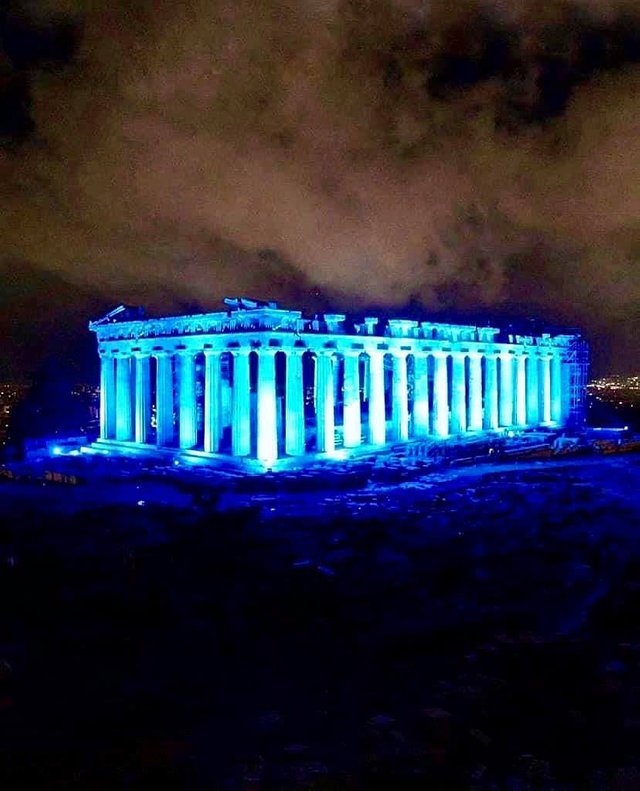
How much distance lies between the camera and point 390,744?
9.30 m

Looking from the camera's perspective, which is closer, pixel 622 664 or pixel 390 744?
pixel 390 744

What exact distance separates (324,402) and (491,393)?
1752 centimetres

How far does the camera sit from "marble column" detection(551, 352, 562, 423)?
58.1m

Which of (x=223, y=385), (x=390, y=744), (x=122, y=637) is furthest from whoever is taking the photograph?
(x=223, y=385)

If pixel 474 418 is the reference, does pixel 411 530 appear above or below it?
below

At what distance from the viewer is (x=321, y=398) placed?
39.5m

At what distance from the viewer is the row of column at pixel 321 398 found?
37.0m

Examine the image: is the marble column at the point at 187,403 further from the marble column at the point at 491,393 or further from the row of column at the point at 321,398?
the marble column at the point at 491,393

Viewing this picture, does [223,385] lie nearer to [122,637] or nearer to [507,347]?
[507,347]

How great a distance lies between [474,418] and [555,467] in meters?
11.7

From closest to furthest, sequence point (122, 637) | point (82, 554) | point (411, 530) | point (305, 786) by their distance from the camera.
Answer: point (305, 786) → point (122, 637) → point (82, 554) → point (411, 530)

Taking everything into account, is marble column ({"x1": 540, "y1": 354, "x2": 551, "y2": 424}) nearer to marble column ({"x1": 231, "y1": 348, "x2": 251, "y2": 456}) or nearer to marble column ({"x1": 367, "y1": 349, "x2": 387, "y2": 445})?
marble column ({"x1": 367, "y1": 349, "x2": 387, "y2": 445})

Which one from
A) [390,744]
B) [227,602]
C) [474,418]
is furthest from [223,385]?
[390,744]

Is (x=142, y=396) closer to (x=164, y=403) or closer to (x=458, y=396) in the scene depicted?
(x=164, y=403)
